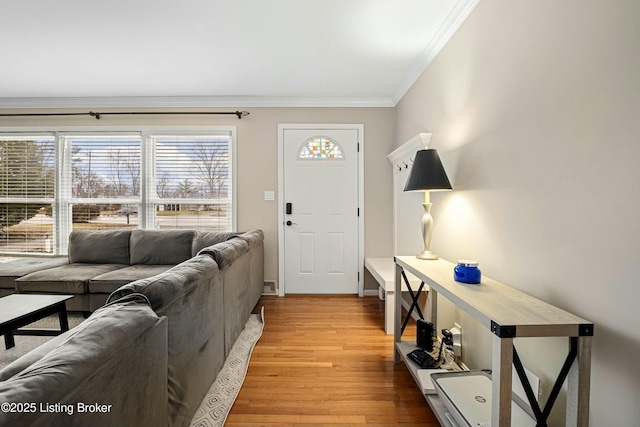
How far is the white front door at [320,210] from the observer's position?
3.53 m

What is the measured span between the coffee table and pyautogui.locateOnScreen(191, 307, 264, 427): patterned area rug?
1261 millimetres

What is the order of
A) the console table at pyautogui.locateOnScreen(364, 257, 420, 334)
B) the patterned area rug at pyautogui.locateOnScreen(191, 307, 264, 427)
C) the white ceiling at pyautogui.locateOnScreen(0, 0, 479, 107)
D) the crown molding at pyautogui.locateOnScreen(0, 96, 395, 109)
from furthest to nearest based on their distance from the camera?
the crown molding at pyautogui.locateOnScreen(0, 96, 395, 109)
the console table at pyautogui.locateOnScreen(364, 257, 420, 334)
the white ceiling at pyautogui.locateOnScreen(0, 0, 479, 107)
the patterned area rug at pyautogui.locateOnScreen(191, 307, 264, 427)

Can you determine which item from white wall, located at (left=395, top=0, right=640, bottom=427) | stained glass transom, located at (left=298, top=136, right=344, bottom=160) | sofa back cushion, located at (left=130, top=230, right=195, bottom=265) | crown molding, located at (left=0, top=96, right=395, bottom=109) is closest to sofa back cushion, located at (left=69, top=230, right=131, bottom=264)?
sofa back cushion, located at (left=130, top=230, right=195, bottom=265)

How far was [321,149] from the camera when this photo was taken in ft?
11.7

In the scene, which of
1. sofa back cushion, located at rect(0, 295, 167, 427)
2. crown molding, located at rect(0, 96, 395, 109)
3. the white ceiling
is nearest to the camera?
sofa back cushion, located at rect(0, 295, 167, 427)

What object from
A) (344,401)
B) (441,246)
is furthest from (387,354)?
(441,246)

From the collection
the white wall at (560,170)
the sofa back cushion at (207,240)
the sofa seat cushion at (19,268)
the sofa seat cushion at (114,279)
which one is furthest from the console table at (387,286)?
the sofa seat cushion at (19,268)

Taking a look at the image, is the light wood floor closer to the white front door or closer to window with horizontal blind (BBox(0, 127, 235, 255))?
the white front door

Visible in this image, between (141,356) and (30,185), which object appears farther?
(30,185)

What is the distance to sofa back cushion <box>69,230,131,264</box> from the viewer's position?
3.16 metres

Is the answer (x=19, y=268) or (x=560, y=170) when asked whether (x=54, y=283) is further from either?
(x=560, y=170)

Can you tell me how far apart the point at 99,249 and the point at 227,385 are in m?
2.46

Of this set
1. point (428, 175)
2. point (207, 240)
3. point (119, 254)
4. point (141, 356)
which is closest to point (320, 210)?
point (207, 240)

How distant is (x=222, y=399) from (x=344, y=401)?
679 millimetres
